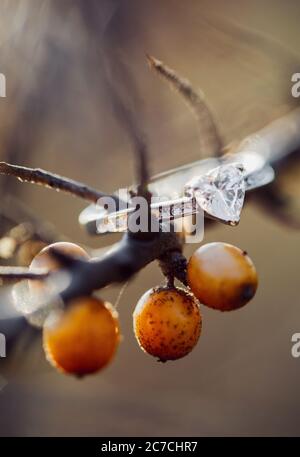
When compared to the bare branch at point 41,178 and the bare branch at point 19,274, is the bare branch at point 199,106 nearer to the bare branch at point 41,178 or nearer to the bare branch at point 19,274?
the bare branch at point 41,178

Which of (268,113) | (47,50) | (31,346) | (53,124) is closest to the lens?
(31,346)

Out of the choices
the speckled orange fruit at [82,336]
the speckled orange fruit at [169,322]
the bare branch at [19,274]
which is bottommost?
the speckled orange fruit at [82,336]

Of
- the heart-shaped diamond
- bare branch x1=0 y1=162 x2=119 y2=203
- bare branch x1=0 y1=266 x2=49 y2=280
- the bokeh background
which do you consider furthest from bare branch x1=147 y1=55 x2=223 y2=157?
the bokeh background

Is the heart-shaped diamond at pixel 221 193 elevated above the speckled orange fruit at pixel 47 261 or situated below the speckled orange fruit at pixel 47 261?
above

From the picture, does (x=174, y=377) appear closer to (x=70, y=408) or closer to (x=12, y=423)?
(x=70, y=408)

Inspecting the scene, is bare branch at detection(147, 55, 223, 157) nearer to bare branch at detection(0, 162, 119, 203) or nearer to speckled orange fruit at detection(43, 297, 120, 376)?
bare branch at detection(0, 162, 119, 203)

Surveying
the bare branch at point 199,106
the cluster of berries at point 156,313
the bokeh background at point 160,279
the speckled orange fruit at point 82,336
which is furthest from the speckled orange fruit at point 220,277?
the bokeh background at point 160,279

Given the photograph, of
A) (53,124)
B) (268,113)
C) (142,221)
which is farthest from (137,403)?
(142,221)
